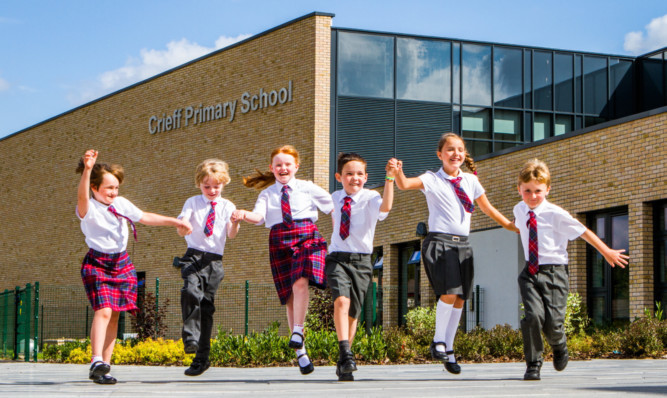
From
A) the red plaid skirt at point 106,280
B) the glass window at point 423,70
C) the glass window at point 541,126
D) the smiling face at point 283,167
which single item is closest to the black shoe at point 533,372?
the smiling face at point 283,167

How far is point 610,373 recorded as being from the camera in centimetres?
954

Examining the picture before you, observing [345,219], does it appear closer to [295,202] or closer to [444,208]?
[295,202]

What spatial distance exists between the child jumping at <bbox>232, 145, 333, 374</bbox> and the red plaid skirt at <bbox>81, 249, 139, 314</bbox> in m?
1.24

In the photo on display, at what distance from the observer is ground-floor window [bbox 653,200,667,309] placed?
1748 cm

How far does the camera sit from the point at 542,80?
101 feet

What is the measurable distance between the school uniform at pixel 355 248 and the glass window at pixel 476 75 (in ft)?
72.6

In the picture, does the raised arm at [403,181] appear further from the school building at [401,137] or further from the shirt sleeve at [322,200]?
the school building at [401,137]

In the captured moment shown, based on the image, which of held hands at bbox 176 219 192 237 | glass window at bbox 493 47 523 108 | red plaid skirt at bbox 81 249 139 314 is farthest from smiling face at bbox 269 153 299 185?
glass window at bbox 493 47 523 108

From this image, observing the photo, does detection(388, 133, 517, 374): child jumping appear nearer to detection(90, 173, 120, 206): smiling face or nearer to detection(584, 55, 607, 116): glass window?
detection(90, 173, 120, 206): smiling face

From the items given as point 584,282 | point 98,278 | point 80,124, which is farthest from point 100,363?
point 80,124

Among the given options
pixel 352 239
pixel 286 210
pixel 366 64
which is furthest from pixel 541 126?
pixel 286 210

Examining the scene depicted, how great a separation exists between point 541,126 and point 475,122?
2325 mm

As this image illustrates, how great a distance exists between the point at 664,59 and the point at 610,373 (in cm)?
2498

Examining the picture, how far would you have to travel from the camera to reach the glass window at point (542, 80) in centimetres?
3058
